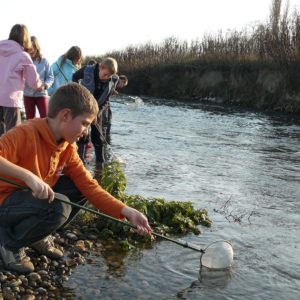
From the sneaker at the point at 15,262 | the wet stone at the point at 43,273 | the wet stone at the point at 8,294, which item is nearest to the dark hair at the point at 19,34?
the sneaker at the point at 15,262

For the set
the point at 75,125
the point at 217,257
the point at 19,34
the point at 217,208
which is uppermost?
the point at 19,34

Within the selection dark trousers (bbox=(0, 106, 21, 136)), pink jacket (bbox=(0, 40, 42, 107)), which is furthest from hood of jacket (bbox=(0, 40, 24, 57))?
dark trousers (bbox=(0, 106, 21, 136))

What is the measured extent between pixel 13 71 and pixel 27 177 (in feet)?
12.1

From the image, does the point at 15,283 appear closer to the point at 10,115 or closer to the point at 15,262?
the point at 15,262

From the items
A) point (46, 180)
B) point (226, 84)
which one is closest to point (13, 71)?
point (46, 180)

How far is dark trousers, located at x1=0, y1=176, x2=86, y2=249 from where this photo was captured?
3168 millimetres

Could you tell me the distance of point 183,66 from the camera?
1172 inches

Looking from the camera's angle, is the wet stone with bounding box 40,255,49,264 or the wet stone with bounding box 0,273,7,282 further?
the wet stone with bounding box 40,255,49,264

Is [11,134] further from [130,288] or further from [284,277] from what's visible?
[284,277]

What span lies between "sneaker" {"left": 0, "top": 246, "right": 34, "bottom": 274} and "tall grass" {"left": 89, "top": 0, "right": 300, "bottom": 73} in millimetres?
19968

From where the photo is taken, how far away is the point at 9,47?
247 inches

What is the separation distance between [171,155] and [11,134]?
627cm

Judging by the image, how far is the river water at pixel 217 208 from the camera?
3420mm

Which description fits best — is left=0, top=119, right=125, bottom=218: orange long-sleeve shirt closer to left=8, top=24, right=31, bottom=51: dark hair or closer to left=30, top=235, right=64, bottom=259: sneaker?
left=30, top=235, right=64, bottom=259: sneaker
